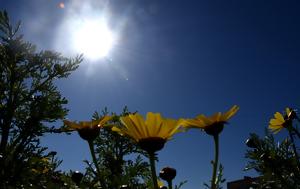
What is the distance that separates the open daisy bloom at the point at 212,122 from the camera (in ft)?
6.62

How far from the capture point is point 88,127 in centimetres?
227

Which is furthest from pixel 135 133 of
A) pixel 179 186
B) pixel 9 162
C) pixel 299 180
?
pixel 9 162

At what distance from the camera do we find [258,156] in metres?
4.29

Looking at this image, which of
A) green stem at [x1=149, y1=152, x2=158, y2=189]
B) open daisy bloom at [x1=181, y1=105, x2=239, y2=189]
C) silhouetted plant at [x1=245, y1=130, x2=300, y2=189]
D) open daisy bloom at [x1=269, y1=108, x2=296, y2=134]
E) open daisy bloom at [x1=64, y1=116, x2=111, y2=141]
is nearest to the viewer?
green stem at [x1=149, y1=152, x2=158, y2=189]

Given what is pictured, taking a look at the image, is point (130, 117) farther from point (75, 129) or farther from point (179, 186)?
point (179, 186)

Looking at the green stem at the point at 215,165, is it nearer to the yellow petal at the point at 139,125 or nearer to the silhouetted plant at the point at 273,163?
the yellow petal at the point at 139,125

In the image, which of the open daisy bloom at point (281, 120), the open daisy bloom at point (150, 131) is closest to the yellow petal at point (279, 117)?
the open daisy bloom at point (281, 120)

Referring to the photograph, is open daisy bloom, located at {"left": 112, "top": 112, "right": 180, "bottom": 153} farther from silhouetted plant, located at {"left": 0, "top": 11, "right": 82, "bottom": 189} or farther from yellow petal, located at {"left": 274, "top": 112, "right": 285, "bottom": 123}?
silhouetted plant, located at {"left": 0, "top": 11, "right": 82, "bottom": 189}

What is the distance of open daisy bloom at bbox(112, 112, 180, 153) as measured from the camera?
1.78 metres

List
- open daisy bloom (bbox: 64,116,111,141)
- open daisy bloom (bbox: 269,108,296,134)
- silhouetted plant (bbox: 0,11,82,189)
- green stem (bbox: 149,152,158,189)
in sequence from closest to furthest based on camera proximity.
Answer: green stem (bbox: 149,152,158,189), open daisy bloom (bbox: 64,116,111,141), open daisy bloom (bbox: 269,108,296,134), silhouetted plant (bbox: 0,11,82,189)

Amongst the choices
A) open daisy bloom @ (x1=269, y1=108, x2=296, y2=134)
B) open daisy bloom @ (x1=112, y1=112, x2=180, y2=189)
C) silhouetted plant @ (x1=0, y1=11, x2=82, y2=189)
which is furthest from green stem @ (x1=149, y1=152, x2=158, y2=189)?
silhouetted plant @ (x1=0, y1=11, x2=82, y2=189)

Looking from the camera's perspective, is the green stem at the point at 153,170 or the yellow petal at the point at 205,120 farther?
the yellow petal at the point at 205,120

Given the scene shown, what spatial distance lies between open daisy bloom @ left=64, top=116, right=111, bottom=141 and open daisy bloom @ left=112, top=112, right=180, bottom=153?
1.38 ft

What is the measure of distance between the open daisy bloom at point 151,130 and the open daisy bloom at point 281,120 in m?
3.37
